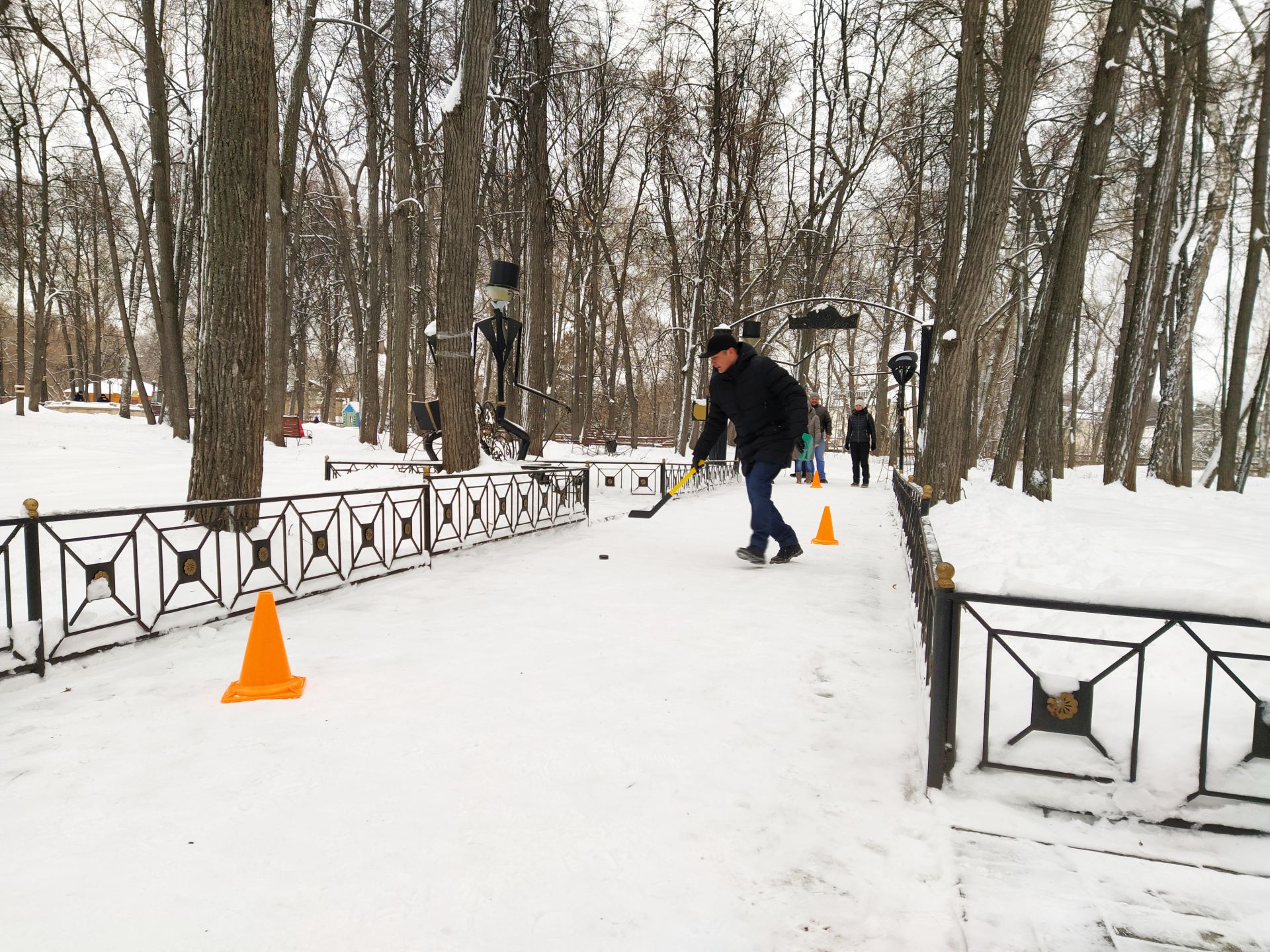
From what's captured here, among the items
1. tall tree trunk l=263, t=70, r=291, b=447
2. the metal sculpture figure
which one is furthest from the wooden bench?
the metal sculpture figure

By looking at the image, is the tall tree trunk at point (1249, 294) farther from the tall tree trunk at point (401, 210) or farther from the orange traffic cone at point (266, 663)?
the orange traffic cone at point (266, 663)

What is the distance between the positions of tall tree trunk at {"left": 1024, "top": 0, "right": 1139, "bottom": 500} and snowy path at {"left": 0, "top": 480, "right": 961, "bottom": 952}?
377 inches

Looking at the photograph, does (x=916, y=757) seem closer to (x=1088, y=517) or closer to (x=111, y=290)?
(x=1088, y=517)

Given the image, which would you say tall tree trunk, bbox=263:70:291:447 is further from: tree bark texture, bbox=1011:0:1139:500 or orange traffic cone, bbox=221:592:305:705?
tree bark texture, bbox=1011:0:1139:500

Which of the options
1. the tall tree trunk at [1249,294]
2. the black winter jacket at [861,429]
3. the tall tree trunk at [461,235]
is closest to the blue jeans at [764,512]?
the tall tree trunk at [461,235]

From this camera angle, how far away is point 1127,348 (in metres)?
15.4

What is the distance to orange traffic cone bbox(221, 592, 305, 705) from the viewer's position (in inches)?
142

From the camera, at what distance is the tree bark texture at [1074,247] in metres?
11.2

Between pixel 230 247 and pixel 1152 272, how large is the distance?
16604 mm

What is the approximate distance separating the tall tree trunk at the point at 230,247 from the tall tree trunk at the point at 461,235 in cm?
347

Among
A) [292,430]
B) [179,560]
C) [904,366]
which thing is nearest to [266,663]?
[179,560]

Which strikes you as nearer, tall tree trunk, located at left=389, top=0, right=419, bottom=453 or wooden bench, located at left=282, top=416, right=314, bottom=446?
tall tree trunk, located at left=389, top=0, right=419, bottom=453

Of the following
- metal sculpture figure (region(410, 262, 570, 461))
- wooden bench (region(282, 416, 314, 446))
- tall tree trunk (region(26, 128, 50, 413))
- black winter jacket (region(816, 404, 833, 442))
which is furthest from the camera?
wooden bench (region(282, 416, 314, 446))

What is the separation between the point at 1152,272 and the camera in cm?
1470
